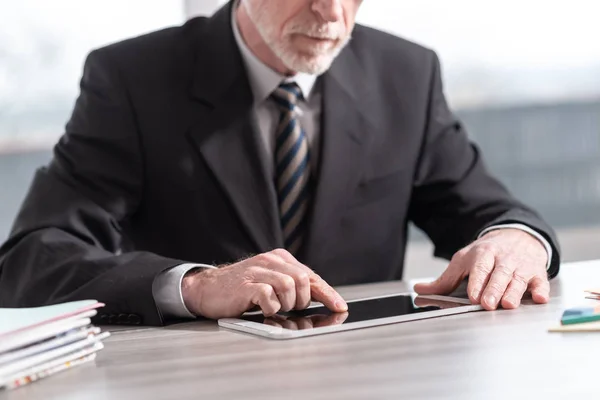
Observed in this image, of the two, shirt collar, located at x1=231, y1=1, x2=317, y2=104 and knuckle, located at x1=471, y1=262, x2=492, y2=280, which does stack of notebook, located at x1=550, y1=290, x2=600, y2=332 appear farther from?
shirt collar, located at x1=231, y1=1, x2=317, y2=104

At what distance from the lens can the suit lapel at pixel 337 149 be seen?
2068 mm

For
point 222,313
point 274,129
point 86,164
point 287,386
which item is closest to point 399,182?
point 274,129

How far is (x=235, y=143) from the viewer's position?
204 cm

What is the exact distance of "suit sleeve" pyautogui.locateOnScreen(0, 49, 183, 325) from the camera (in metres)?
1.59

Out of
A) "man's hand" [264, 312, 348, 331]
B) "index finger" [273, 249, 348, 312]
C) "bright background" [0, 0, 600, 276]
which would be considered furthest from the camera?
"bright background" [0, 0, 600, 276]

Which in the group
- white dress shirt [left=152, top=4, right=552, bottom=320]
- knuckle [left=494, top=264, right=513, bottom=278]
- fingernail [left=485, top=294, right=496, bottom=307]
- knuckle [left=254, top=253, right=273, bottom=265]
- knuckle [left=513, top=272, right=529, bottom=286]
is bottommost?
fingernail [left=485, top=294, right=496, bottom=307]

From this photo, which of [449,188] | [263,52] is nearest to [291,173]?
[263,52]

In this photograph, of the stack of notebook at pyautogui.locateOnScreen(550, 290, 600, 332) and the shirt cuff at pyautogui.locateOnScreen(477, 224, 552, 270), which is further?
the shirt cuff at pyautogui.locateOnScreen(477, 224, 552, 270)

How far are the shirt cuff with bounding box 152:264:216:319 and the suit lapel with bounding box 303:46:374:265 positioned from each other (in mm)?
534

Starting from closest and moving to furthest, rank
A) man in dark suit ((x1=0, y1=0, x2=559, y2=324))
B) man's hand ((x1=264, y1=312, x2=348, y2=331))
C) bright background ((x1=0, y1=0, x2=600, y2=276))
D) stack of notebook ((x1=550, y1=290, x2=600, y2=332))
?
stack of notebook ((x1=550, y1=290, x2=600, y2=332)) < man's hand ((x1=264, y1=312, x2=348, y2=331)) < man in dark suit ((x1=0, y1=0, x2=559, y2=324)) < bright background ((x1=0, y1=0, x2=600, y2=276))

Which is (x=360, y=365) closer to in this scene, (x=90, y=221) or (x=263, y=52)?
(x=90, y=221)

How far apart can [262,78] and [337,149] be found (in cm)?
22

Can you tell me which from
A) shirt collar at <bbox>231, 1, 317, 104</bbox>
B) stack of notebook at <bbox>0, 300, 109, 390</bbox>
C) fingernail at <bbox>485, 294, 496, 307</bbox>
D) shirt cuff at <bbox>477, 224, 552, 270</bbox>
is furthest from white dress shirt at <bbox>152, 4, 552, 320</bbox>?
stack of notebook at <bbox>0, 300, 109, 390</bbox>

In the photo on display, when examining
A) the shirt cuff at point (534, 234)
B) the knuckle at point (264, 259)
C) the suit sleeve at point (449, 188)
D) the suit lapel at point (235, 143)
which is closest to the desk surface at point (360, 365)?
the knuckle at point (264, 259)
